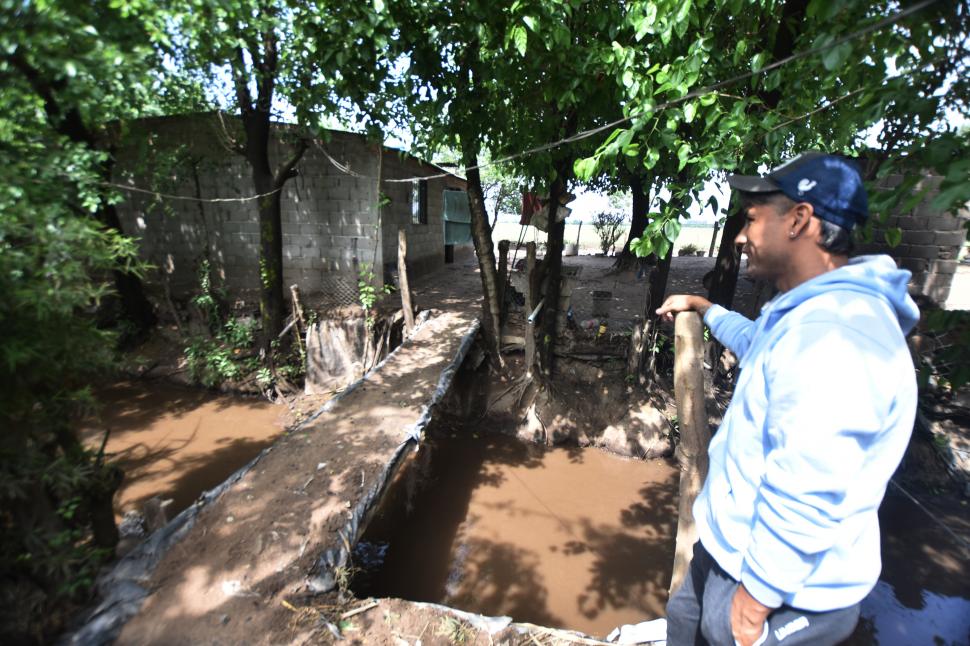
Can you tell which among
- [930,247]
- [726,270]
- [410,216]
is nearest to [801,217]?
[726,270]

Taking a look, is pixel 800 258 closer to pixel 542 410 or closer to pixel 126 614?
pixel 126 614

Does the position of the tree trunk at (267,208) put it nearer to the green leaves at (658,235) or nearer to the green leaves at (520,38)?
the green leaves at (520,38)

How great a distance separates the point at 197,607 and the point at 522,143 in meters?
4.76

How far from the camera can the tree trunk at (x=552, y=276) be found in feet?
17.2

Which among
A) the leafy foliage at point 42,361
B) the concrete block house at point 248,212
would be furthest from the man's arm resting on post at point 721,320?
the concrete block house at point 248,212

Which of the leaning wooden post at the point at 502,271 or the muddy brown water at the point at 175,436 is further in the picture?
the leaning wooden post at the point at 502,271

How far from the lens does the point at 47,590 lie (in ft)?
7.77

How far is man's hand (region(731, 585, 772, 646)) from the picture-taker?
1176 mm

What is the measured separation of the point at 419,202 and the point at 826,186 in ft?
32.0

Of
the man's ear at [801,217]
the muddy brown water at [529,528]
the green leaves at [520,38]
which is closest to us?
the man's ear at [801,217]

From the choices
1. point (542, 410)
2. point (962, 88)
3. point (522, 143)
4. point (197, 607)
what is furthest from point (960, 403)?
point (197, 607)

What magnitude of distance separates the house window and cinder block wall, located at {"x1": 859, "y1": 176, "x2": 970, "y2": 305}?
7858 millimetres

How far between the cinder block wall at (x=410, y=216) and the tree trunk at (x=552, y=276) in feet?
7.66

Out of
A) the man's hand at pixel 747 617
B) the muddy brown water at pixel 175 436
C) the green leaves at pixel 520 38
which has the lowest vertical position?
the muddy brown water at pixel 175 436
